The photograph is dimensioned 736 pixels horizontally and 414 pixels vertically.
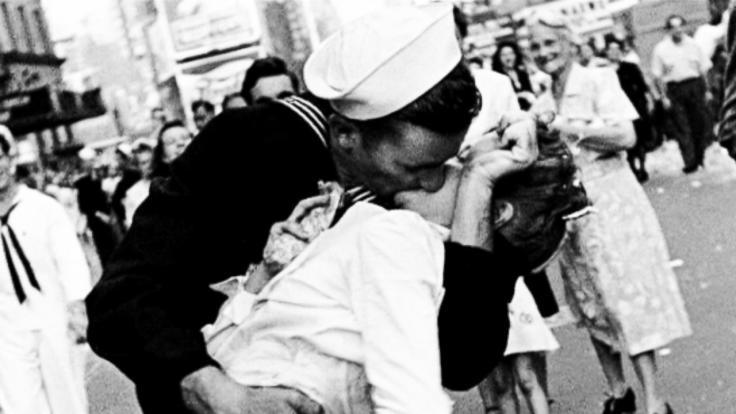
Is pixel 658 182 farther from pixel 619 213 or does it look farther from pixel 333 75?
pixel 333 75

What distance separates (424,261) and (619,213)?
14.4 ft

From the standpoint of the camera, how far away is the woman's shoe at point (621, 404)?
6738 mm

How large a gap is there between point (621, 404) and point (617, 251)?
66 centimetres

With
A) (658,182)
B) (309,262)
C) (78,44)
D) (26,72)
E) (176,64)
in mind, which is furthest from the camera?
(78,44)

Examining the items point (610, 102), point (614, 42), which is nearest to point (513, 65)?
point (610, 102)

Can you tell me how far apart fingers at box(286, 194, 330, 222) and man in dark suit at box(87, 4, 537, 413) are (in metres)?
0.06

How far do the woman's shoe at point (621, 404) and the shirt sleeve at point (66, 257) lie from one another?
2410 millimetres

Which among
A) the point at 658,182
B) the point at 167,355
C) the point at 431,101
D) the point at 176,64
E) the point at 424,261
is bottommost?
the point at 176,64

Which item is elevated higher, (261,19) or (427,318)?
(427,318)

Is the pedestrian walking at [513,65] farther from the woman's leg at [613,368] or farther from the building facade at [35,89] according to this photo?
the building facade at [35,89]

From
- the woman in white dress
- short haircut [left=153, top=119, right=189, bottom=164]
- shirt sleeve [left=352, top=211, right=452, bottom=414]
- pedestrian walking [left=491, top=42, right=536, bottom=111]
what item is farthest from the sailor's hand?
short haircut [left=153, top=119, right=189, bottom=164]

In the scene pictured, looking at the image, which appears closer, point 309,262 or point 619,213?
point 309,262

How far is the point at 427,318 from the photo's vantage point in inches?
93.4

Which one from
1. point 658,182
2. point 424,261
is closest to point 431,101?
point 424,261
